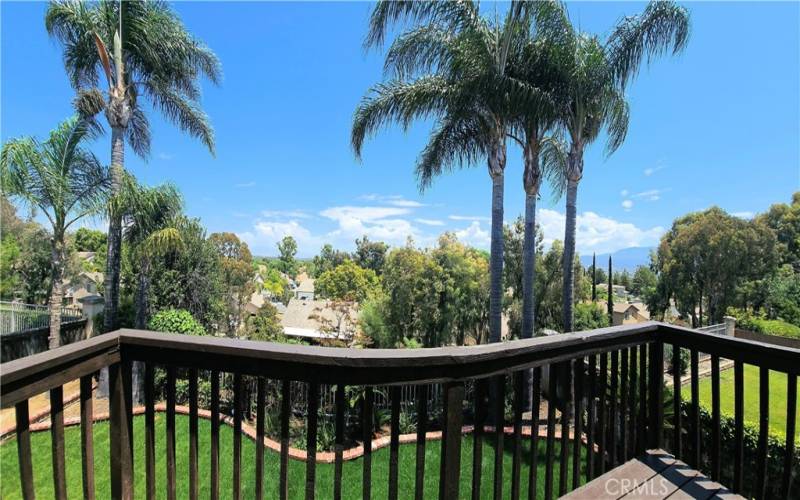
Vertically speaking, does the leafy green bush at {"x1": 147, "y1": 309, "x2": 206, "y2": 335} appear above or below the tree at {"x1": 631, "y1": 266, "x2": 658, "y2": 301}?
above

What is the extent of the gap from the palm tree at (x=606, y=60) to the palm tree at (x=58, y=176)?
10428 millimetres

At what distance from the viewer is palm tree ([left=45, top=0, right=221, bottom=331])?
27.0ft

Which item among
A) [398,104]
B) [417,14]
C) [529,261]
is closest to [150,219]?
[398,104]

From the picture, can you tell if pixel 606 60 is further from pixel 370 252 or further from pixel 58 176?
pixel 370 252

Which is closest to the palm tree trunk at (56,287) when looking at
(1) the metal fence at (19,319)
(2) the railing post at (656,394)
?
(1) the metal fence at (19,319)

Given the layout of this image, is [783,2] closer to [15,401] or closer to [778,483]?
[778,483]

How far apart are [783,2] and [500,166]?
4744mm

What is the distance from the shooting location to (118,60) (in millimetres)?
8398

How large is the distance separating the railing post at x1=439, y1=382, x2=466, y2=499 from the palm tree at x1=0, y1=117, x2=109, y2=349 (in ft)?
33.3

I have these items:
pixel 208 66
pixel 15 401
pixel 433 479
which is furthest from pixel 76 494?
pixel 208 66

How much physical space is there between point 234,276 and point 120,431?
1665cm

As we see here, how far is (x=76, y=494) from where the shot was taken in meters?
4.19

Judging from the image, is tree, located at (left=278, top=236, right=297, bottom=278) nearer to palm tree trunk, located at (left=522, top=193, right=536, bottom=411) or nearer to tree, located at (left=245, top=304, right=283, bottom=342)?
tree, located at (left=245, top=304, right=283, bottom=342)

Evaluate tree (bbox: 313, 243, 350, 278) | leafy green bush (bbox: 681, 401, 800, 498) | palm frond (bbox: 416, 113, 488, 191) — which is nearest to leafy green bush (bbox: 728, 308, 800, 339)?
leafy green bush (bbox: 681, 401, 800, 498)
